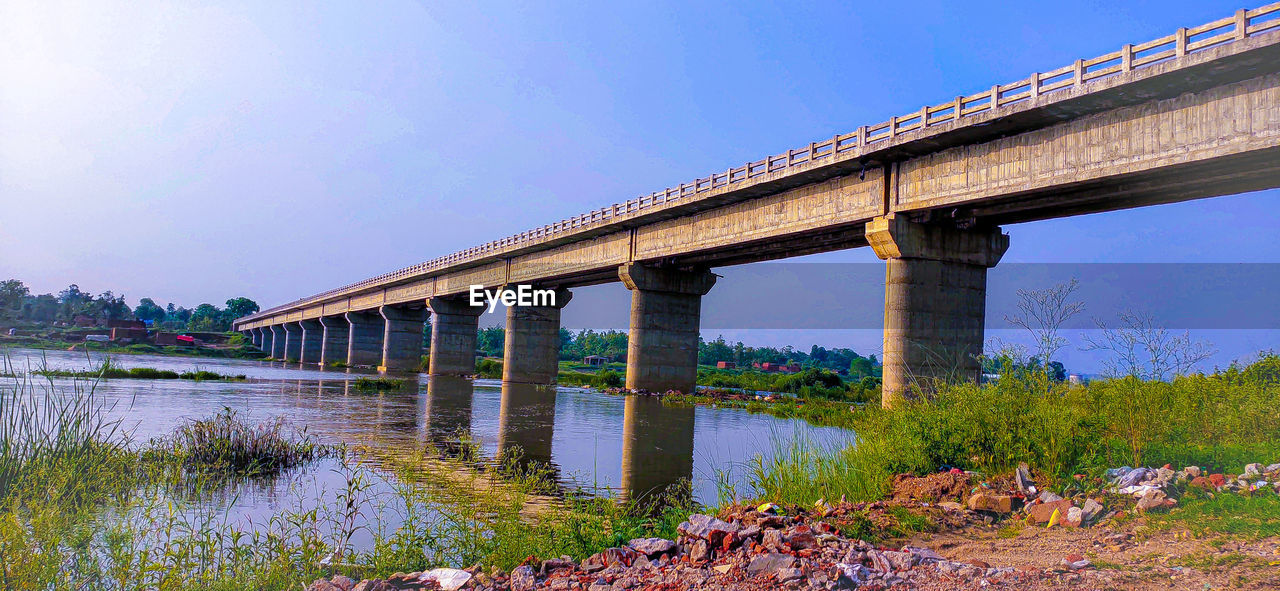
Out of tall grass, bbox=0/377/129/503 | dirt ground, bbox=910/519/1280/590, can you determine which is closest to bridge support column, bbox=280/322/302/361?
tall grass, bbox=0/377/129/503

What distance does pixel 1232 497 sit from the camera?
21.8ft

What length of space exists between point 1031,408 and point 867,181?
53.9ft

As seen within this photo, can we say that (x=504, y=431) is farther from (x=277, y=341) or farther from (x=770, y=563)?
(x=277, y=341)

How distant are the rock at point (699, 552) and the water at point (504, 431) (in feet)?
6.81

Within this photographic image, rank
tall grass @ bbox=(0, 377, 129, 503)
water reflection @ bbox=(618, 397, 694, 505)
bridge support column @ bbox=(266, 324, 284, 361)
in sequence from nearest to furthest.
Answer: tall grass @ bbox=(0, 377, 129, 503)
water reflection @ bbox=(618, 397, 694, 505)
bridge support column @ bbox=(266, 324, 284, 361)

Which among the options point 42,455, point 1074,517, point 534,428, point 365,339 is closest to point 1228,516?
point 1074,517

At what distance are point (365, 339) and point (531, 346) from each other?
160 feet

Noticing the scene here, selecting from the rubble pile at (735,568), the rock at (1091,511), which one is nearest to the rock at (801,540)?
the rubble pile at (735,568)

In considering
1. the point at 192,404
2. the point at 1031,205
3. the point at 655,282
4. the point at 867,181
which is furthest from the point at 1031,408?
the point at 655,282

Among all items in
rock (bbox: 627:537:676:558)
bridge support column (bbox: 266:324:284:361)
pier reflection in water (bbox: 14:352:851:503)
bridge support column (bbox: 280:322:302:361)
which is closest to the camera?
rock (bbox: 627:537:676:558)

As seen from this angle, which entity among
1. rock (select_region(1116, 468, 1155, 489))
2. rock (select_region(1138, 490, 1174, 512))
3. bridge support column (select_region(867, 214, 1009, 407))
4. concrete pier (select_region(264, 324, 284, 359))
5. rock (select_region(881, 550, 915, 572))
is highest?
bridge support column (select_region(867, 214, 1009, 407))

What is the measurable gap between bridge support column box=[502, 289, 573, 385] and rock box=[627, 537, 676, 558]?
4417 cm

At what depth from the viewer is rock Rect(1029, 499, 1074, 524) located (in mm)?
7031

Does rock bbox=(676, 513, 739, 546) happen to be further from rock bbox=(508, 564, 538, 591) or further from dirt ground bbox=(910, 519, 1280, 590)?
dirt ground bbox=(910, 519, 1280, 590)
